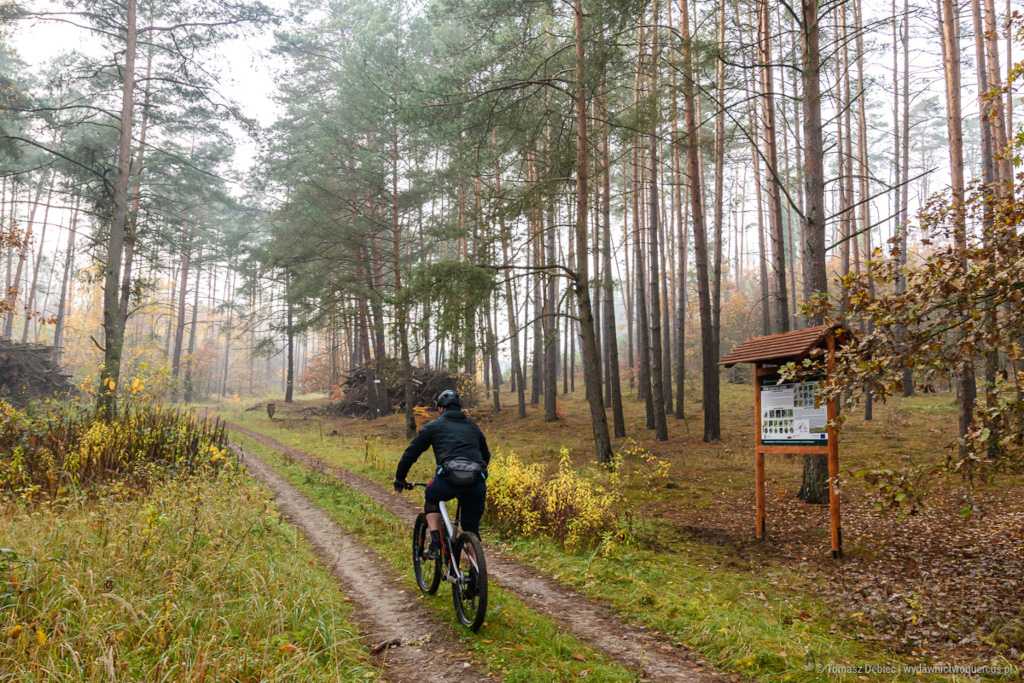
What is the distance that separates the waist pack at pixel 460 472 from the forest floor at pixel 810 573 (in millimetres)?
1983

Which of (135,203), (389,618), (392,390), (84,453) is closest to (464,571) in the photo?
(389,618)

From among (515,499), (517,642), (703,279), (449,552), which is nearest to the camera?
(517,642)

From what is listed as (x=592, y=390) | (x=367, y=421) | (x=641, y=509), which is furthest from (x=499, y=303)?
(x=367, y=421)

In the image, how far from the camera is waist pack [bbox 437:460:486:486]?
14.8 ft

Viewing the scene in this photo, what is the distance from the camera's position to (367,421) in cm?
2294

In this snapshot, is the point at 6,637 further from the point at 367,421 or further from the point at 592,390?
the point at 367,421

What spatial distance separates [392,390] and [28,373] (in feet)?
43.9

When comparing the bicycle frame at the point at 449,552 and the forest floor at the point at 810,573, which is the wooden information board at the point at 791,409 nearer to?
the forest floor at the point at 810,573

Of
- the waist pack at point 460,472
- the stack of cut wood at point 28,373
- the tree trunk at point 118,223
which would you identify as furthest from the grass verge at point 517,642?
the stack of cut wood at point 28,373

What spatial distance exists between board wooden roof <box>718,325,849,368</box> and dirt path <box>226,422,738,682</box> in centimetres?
355

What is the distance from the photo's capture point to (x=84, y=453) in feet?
26.1

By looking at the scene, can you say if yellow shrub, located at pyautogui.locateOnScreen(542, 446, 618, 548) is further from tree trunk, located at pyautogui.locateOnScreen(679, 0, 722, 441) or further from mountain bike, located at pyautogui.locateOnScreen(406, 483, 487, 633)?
tree trunk, located at pyautogui.locateOnScreen(679, 0, 722, 441)

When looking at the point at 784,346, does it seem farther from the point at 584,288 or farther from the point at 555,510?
the point at 584,288

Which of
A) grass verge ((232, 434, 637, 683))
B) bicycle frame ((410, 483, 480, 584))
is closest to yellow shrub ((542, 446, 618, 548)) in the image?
grass verge ((232, 434, 637, 683))
